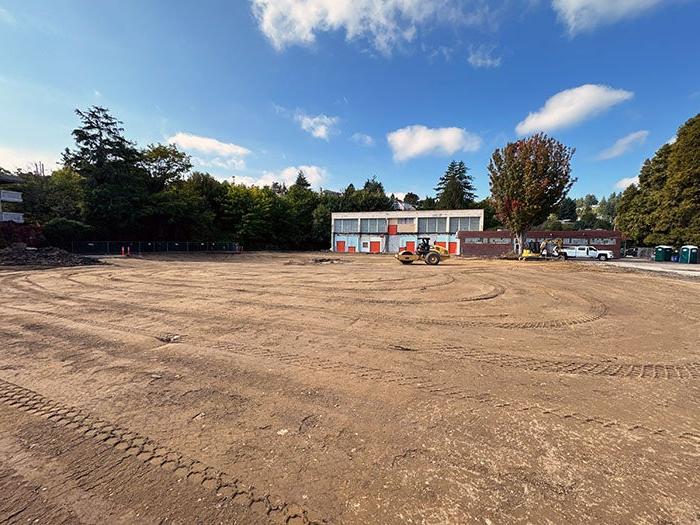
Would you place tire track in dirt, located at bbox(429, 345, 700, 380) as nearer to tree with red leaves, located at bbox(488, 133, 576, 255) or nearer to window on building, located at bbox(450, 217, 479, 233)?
tree with red leaves, located at bbox(488, 133, 576, 255)

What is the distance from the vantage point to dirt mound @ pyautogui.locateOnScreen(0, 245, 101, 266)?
2134 cm

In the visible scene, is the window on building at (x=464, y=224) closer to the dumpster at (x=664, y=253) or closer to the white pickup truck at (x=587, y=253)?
the white pickup truck at (x=587, y=253)

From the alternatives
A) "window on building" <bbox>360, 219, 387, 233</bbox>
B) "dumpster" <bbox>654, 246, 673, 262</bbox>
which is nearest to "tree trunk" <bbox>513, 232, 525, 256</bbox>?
"dumpster" <bbox>654, 246, 673, 262</bbox>

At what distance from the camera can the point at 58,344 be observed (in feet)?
18.8

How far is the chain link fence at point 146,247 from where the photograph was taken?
33.3m

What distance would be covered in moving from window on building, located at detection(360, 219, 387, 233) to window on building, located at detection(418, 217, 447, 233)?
6181 millimetres

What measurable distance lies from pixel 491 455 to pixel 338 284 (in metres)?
10.4

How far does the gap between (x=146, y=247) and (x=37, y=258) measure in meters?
14.7

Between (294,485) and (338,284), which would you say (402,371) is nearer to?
(294,485)

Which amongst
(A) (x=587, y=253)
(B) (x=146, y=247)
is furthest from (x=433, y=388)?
(B) (x=146, y=247)

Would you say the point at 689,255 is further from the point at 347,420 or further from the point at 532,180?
the point at 347,420

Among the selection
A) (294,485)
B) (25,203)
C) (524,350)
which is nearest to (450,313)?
(524,350)

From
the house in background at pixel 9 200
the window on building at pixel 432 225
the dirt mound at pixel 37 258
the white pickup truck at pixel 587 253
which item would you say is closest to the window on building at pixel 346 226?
the window on building at pixel 432 225

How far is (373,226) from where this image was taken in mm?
52281
